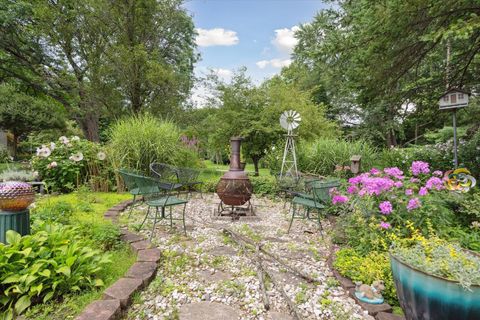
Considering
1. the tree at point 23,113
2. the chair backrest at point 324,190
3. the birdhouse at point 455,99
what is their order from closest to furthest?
the chair backrest at point 324,190
the birdhouse at point 455,99
the tree at point 23,113

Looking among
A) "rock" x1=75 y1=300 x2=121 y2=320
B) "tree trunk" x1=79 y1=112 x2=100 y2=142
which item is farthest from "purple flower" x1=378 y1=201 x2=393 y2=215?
"tree trunk" x1=79 y1=112 x2=100 y2=142

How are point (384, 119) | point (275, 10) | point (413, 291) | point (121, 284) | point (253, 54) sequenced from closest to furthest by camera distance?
point (413, 291) < point (121, 284) < point (275, 10) < point (253, 54) < point (384, 119)

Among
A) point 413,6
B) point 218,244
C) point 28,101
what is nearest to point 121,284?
point 218,244

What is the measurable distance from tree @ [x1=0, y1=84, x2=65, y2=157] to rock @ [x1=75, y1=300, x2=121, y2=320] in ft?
39.9

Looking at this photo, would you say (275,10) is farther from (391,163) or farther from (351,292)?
(351,292)

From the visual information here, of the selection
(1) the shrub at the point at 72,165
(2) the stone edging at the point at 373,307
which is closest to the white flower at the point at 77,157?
(1) the shrub at the point at 72,165

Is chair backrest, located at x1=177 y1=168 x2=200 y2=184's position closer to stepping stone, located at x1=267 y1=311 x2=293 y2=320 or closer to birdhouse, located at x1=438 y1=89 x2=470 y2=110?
stepping stone, located at x1=267 y1=311 x2=293 y2=320

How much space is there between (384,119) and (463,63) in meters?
10.3

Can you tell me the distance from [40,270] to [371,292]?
2.36 m

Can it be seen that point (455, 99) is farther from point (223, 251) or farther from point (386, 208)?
point (223, 251)

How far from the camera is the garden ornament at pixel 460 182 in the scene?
Result: 3338mm

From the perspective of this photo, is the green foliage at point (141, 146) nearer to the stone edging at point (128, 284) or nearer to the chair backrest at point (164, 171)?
the chair backrest at point (164, 171)

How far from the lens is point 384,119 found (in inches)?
575

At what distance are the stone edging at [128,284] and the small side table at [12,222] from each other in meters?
0.93
